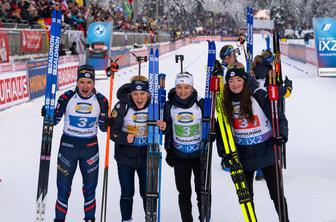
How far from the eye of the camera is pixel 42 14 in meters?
21.2

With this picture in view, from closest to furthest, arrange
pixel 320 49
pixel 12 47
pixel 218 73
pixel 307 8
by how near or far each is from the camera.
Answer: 1. pixel 218 73
2. pixel 12 47
3. pixel 320 49
4. pixel 307 8

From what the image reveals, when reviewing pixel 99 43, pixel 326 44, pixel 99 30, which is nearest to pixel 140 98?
pixel 326 44

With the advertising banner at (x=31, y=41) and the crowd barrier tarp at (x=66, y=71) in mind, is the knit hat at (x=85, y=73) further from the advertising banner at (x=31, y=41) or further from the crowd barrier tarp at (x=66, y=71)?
the crowd barrier tarp at (x=66, y=71)

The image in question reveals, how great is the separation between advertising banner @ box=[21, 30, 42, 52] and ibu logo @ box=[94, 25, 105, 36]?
575 cm

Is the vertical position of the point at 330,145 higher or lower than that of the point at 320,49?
lower

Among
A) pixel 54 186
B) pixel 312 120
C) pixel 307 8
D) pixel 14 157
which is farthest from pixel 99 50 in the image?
pixel 307 8

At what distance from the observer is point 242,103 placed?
15.7 feet

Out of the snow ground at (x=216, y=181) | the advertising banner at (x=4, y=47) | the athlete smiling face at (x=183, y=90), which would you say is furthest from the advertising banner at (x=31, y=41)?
the athlete smiling face at (x=183, y=90)

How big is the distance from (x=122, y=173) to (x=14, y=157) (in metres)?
4.58

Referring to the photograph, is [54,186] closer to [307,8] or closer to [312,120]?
[312,120]

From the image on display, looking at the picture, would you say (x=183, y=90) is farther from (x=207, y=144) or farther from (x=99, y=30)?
(x=99, y=30)

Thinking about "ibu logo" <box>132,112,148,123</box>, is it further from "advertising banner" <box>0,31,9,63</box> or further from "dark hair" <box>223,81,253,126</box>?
"advertising banner" <box>0,31,9,63</box>

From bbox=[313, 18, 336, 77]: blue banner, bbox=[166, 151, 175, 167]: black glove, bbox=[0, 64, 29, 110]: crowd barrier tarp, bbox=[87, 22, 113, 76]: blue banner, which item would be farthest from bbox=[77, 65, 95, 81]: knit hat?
bbox=[313, 18, 336, 77]: blue banner

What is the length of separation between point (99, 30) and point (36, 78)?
8.89 m
